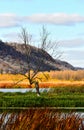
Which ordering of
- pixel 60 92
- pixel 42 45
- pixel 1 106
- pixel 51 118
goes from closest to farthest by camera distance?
pixel 51 118
pixel 1 106
pixel 60 92
pixel 42 45

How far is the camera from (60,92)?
44219mm

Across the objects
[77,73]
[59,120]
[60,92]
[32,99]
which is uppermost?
[59,120]

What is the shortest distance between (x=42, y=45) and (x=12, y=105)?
152 ft

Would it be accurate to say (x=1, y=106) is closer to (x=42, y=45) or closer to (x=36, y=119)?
(x=36, y=119)

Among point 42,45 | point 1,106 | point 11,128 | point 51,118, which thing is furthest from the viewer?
point 42,45

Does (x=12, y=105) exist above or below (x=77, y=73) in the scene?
above

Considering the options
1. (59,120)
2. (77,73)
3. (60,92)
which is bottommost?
(77,73)

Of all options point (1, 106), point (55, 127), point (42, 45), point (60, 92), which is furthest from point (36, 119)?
point (42, 45)

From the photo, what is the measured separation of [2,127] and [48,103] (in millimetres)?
19860

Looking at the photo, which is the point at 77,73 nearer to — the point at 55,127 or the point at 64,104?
the point at 64,104

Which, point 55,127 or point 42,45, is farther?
point 42,45

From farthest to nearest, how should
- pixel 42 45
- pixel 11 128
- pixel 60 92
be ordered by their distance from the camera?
pixel 42 45 < pixel 60 92 < pixel 11 128

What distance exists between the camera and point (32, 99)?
33.7 m

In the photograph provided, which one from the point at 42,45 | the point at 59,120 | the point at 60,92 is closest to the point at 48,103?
the point at 60,92
